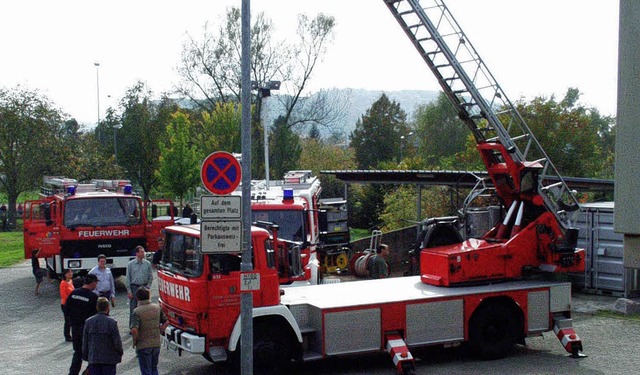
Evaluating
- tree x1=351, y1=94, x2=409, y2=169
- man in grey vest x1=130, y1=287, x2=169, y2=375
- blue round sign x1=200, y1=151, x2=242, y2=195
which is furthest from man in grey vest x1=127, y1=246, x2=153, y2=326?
tree x1=351, y1=94, x2=409, y2=169

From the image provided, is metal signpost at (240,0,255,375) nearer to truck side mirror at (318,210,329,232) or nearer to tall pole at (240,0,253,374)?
tall pole at (240,0,253,374)

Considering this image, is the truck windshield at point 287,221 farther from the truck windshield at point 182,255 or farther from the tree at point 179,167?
the tree at point 179,167

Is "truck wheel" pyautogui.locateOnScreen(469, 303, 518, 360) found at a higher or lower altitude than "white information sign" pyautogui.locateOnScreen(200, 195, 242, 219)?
lower

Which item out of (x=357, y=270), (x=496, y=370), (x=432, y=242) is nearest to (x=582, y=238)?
(x=357, y=270)

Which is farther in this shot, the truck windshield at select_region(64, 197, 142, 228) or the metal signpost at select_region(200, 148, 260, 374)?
the truck windshield at select_region(64, 197, 142, 228)

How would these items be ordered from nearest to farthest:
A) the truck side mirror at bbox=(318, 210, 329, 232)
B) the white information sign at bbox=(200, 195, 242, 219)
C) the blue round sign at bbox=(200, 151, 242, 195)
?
the white information sign at bbox=(200, 195, 242, 219)
the blue round sign at bbox=(200, 151, 242, 195)
the truck side mirror at bbox=(318, 210, 329, 232)

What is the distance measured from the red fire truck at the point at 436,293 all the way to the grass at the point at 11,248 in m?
18.9

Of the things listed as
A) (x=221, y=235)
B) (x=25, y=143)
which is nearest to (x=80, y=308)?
(x=221, y=235)

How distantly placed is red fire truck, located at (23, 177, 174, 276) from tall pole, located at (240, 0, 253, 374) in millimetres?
11064

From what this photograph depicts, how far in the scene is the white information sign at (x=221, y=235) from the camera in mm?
9961

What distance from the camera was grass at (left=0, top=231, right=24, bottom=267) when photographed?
29.2m

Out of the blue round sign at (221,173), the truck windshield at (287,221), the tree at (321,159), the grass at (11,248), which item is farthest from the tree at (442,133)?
the blue round sign at (221,173)

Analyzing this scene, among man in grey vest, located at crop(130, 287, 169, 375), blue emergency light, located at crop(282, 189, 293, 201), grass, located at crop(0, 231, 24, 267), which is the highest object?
blue emergency light, located at crop(282, 189, 293, 201)

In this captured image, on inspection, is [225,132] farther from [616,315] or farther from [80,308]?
[80,308]
